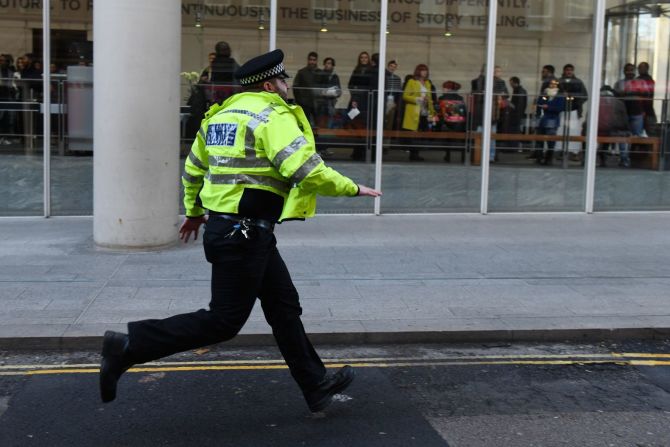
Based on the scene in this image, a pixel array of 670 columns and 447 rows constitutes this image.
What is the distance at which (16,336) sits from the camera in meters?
5.98

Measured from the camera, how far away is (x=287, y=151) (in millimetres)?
4184

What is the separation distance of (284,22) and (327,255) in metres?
4.34

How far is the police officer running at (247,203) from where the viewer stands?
4.23 m

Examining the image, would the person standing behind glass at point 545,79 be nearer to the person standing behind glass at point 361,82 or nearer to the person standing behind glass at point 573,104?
the person standing behind glass at point 573,104

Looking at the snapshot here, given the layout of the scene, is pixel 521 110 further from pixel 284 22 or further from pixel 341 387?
pixel 341 387

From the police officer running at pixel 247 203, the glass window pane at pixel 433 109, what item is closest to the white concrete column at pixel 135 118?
the glass window pane at pixel 433 109

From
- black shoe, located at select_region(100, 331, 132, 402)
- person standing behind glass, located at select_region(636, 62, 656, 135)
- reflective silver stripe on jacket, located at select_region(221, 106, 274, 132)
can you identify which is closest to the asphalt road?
black shoe, located at select_region(100, 331, 132, 402)

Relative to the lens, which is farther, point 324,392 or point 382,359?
point 382,359

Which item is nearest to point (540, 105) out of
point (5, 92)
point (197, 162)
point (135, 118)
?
point (135, 118)

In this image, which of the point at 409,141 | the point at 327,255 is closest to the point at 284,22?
the point at 409,141

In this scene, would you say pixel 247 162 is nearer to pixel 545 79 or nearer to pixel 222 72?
pixel 222 72

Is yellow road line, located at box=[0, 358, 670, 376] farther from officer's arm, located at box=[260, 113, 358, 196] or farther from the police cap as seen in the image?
the police cap

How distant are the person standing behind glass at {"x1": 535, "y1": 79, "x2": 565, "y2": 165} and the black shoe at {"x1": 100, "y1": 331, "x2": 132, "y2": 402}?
9.51 metres

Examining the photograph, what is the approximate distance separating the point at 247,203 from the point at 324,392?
1.17 metres
